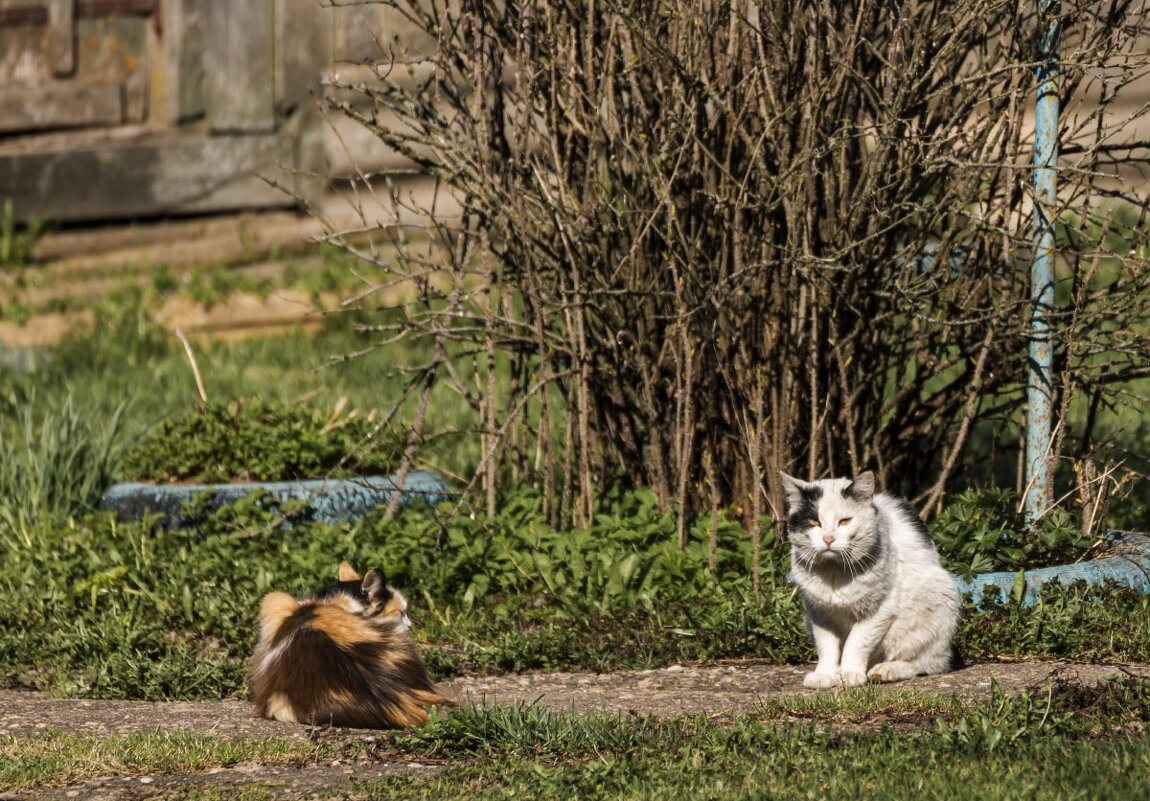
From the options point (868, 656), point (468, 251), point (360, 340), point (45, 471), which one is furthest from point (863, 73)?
point (360, 340)

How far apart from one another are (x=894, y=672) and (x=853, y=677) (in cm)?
17

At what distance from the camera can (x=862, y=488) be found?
4.44 meters

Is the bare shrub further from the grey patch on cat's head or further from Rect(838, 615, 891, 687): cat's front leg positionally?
Rect(838, 615, 891, 687): cat's front leg

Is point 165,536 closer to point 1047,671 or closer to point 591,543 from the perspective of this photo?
point 591,543

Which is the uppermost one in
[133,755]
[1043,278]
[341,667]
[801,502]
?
[1043,278]

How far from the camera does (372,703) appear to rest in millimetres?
4055

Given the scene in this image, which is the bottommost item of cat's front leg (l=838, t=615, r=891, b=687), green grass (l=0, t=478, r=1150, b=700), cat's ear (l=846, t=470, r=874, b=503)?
green grass (l=0, t=478, r=1150, b=700)

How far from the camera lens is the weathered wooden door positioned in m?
10.7

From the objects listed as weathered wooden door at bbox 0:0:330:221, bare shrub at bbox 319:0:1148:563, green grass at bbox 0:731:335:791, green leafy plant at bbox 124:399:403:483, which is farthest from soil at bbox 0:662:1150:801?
weathered wooden door at bbox 0:0:330:221

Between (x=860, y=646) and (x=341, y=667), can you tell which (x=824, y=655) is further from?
(x=341, y=667)

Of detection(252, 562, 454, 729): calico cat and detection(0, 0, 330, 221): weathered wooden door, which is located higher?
detection(0, 0, 330, 221): weathered wooden door

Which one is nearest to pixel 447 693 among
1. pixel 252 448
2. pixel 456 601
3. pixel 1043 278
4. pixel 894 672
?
pixel 456 601

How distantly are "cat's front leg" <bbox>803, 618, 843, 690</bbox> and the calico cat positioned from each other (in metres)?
1.22

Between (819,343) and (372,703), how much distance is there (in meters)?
2.35
